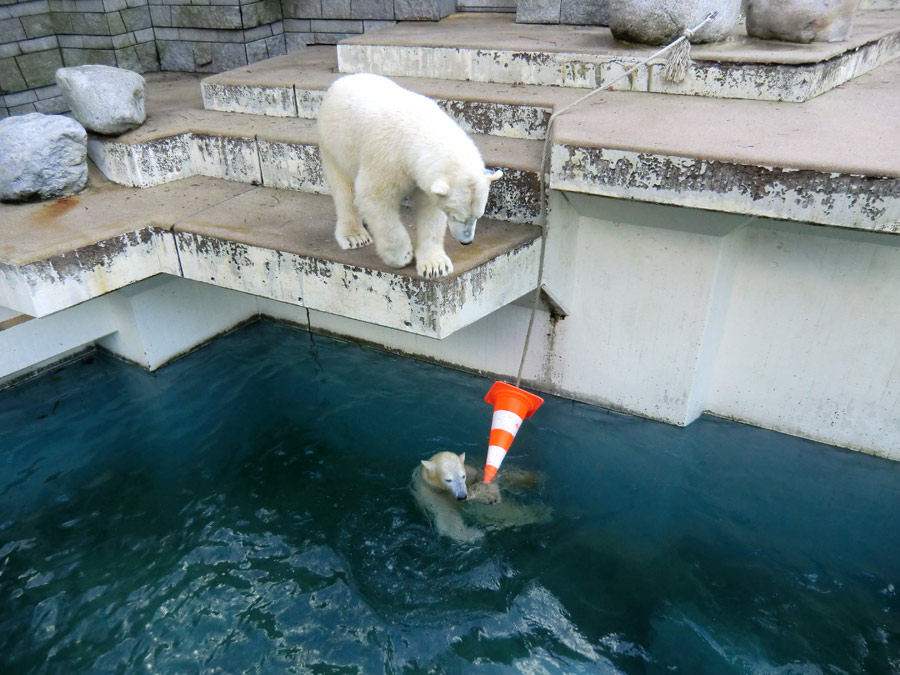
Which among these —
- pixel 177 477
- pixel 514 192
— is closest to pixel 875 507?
pixel 514 192

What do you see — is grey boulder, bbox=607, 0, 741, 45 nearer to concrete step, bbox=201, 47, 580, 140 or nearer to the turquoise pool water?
concrete step, bbox=201, 47, 580, 140

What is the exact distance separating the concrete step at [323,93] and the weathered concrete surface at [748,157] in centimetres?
43

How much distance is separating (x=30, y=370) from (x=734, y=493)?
515 centimetres

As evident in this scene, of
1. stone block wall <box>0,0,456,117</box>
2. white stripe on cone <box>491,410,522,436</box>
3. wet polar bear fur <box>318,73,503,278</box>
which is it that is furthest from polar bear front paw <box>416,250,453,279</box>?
stone block wall <box>0,0,456,117</box>

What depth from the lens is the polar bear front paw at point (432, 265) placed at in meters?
3.42

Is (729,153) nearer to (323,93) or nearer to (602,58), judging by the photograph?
(602,58)

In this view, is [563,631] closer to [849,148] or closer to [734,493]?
[734,493]

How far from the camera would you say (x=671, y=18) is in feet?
15.3

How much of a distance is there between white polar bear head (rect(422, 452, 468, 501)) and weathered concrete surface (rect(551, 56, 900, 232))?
5.25 ft

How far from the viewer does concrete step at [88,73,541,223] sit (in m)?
4.70

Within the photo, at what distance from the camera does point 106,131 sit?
4984 mm

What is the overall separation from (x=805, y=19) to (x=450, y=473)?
3.81 meters

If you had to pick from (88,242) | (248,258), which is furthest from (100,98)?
(248,258)

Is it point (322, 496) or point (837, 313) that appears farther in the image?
point (322, 496)
